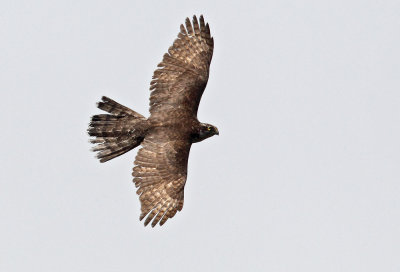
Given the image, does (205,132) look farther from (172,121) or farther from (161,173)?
(161,173)

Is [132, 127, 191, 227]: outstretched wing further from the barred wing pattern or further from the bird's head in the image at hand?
the bird's head

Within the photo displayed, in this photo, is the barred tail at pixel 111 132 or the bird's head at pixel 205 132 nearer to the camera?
the barred tail at pixel 111 132

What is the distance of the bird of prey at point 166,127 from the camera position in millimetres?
21781

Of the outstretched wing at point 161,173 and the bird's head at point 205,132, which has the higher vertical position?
the bird's head at point 205,132

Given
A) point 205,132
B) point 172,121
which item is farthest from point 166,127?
point 205,132

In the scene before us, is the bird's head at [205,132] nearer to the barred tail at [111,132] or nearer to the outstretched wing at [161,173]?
the outstretched wing at [161,173]

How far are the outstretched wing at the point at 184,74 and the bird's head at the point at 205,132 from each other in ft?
1.32

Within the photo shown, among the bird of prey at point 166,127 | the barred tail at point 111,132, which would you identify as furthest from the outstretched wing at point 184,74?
the barred tail at point 111,132

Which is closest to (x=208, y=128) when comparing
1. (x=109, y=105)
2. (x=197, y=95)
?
(x=197, y=95)

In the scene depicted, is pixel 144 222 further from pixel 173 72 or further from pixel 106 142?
pixel 173 72

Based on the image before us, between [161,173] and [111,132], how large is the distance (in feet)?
5.34

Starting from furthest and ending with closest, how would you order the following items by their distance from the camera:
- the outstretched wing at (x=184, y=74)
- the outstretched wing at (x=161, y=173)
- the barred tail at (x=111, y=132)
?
the outstretched wing at (x=184, y=74) → the barred tail at (x=111, y=132) → the outstretched wing at (x=161, y=173)

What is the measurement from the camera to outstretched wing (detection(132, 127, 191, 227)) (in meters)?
21.5

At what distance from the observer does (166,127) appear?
74.3 feet
